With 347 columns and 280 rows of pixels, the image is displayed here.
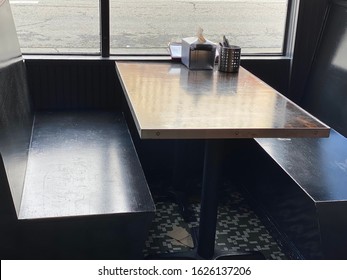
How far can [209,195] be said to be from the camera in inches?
92.7

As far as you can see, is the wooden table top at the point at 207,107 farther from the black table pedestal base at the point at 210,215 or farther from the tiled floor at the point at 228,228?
the tiled floor at the point at 228,228

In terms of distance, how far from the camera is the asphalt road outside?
122 inches

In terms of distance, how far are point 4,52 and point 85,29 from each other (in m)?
0.92

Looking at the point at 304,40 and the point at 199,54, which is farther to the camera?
the point at 304,40

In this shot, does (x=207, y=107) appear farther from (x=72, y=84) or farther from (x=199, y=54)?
(x=72, y=84)

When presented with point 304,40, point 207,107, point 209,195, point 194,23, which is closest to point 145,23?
point 194,23

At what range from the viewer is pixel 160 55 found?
3279 mm

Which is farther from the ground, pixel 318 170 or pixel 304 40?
pixel 304 40

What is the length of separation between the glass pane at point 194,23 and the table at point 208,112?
378 millimetres

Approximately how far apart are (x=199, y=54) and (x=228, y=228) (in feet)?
3.52

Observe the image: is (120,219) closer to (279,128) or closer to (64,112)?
(279,128)

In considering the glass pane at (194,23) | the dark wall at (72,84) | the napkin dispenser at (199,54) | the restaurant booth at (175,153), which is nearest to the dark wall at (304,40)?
the restaurant booth at (175,153)

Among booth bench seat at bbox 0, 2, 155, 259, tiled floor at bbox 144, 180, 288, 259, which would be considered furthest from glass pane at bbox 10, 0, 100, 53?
tiled floor at bbox 144, 180, 288, 259
